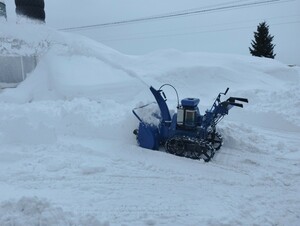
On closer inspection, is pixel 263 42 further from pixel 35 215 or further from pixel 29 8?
pixel 35 215

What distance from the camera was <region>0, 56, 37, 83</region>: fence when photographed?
509 inches

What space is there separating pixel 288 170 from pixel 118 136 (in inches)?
136

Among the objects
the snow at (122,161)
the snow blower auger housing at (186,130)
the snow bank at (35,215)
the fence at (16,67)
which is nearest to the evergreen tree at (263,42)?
the snow at (122,161)

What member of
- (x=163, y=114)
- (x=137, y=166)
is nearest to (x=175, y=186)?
(x=137, y=166)

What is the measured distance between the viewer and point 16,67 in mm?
12953

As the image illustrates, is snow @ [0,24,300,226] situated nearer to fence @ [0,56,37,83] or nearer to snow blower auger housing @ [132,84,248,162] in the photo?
snow blower auger housing @ [132,84,248,162]

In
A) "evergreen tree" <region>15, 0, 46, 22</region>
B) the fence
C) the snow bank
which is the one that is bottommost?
the snow bank

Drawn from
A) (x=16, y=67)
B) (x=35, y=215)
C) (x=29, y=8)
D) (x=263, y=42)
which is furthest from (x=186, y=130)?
(x=263, y=42)

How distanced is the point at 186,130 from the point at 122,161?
55.2 inches

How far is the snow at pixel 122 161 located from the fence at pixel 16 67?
1.01m

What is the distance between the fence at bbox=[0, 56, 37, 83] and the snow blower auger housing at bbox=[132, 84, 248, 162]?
25.9 feet

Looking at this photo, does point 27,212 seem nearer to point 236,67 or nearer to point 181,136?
point 181,136

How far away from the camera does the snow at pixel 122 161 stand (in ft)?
13.5

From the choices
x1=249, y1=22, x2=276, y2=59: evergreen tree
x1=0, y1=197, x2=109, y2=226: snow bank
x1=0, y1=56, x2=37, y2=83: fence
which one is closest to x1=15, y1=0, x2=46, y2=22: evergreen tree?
x1=0, y1=56, x2=37, y2=83: fence
